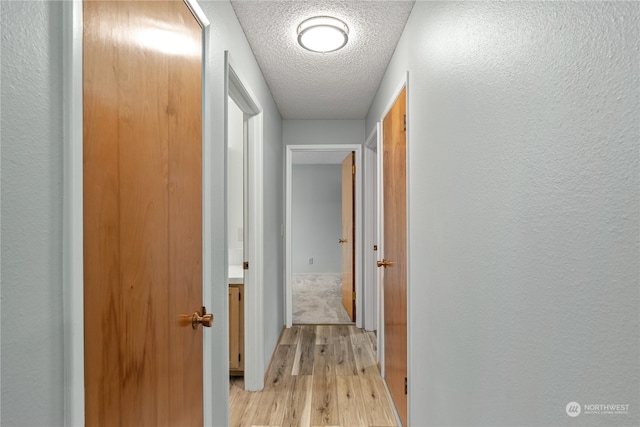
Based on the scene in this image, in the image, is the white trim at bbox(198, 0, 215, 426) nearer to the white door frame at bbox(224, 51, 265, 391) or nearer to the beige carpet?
the white door frame at bbox(224, 51, 265, 391)

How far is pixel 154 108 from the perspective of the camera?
36.3 inches

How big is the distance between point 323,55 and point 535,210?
6.32 feet

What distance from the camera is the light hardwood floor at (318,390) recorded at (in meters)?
2.14

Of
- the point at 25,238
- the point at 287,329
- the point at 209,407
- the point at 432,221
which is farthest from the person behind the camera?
the point at 287,329

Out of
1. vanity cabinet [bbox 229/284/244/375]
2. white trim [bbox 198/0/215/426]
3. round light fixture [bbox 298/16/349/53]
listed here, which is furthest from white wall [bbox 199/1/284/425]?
round light fixture [bbox 298/16/349/53]

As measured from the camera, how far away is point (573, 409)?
65 centimetres

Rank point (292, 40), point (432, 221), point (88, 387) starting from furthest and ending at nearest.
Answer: point (292, 40) → point (432, 221) → point (88, 387)

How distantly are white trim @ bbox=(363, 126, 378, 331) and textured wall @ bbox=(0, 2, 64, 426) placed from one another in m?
3.25

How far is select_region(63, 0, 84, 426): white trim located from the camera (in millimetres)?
601

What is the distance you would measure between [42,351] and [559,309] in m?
0.96

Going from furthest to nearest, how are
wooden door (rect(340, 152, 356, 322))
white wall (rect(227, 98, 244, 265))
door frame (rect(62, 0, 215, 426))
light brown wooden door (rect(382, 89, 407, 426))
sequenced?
wooden door (rect(340, 152, 356, 322)) < white wall (rect(227, 98, 244, 265)) < light brown wooden door (rect(382, 89, 407, 426)) < door frame (rect(62, 0, 215, 426))

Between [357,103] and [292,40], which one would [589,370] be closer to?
[292,40]

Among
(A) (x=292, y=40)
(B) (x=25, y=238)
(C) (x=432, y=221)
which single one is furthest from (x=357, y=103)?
(B) (x=25, y=238)

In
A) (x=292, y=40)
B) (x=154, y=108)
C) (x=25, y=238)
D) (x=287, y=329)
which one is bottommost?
(x=287, y=329)
